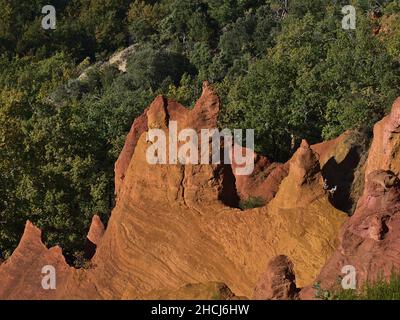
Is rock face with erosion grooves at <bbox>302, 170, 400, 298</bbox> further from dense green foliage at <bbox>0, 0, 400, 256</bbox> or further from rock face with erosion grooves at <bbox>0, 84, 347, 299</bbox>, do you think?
dense green foliage at <bbox>0, 0, 400, 256</bbox>

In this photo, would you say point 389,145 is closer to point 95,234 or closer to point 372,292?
point 95,234

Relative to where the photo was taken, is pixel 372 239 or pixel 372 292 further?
pixel 372 239

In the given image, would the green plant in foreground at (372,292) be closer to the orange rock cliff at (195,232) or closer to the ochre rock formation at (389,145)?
the orange rock cliff at (195,232)

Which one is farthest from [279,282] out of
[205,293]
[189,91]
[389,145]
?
[189,91]

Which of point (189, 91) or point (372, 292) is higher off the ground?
point (189, 91)

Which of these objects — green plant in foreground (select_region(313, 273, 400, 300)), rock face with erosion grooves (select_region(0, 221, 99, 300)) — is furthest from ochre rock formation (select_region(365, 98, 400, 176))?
green plant in foreground (select_region(313, 273, 400, 300))

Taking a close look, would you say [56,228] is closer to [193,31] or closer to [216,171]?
[216,171]

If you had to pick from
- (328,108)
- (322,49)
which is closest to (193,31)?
(322,49)
